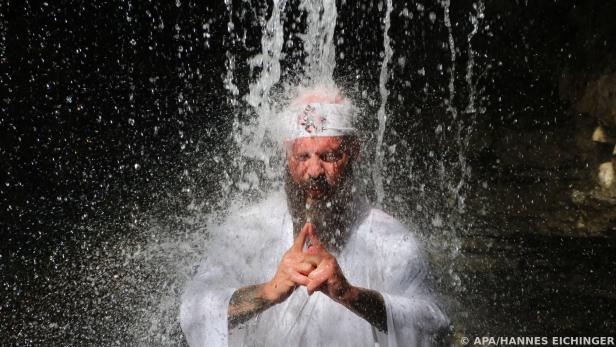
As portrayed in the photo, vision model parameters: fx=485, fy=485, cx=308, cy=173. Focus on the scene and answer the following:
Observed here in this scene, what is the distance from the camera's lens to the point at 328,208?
232 centimetres

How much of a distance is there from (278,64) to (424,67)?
1.67 m

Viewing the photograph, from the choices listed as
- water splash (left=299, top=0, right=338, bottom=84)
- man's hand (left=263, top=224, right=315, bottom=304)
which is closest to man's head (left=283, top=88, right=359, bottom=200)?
man's hand (left=263, top=224, right=315, bottom=304)

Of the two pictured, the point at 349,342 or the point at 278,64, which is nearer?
the point at 349,342

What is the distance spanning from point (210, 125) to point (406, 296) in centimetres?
428

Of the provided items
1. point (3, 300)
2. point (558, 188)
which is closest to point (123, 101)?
point (3, 300)

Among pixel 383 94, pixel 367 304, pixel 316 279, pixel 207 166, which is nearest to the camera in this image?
pixel 316 279

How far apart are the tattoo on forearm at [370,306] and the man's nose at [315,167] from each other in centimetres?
57

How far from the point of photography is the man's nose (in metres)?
2.22

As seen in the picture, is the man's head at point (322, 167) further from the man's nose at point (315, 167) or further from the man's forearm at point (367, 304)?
the man's forearm at point (367, 304)

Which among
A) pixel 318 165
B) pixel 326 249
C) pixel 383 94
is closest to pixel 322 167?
pixel 318 165

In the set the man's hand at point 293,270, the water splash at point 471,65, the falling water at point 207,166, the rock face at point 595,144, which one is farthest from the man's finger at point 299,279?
the water splash at point 471,65

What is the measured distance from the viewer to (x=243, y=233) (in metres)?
2.40

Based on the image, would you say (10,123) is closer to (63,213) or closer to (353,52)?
(63,213)

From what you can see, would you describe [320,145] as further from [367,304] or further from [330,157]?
[367,304]
